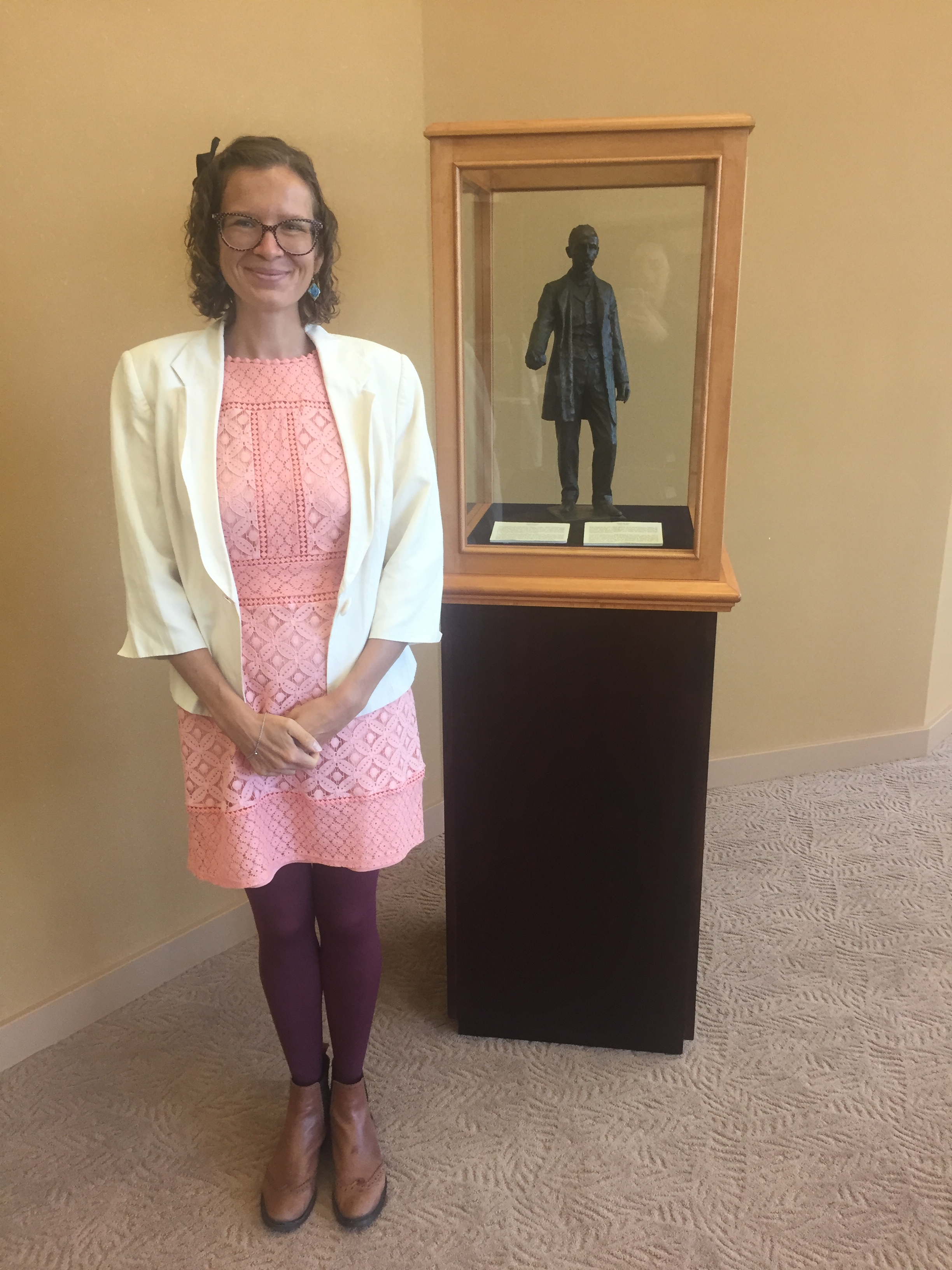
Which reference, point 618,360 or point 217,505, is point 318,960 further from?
point 618,360

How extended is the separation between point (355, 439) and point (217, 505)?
0.21 m

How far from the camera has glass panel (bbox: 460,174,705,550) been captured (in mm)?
1509

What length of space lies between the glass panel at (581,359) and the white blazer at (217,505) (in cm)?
29

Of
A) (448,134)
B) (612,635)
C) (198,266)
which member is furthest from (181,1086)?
(448,134)

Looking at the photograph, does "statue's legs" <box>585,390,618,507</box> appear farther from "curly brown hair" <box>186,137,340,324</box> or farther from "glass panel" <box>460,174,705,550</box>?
"curly brown hair" <box>186,137,340,324</box>

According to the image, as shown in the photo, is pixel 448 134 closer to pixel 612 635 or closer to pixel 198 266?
pixel 198 266

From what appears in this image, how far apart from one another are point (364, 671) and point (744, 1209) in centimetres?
107

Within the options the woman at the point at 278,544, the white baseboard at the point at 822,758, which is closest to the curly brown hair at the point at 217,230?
the woman at the point at 278,544

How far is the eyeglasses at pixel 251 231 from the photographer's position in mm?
1226

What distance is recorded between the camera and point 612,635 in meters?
1.61

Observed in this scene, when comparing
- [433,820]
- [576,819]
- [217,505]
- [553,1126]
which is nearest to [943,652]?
[433,820]

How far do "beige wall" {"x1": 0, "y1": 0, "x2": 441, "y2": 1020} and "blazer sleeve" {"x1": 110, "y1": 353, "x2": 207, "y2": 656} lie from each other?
0.55m

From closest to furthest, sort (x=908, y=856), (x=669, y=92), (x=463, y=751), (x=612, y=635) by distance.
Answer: (x=612, y=635) → (x=463, y=751) → (x=669, y=92) → (x=908, y=856)

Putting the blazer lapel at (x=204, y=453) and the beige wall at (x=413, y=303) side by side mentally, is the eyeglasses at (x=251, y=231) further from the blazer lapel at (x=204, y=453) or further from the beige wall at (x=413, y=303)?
the beige wall at (x=413, y=303)
